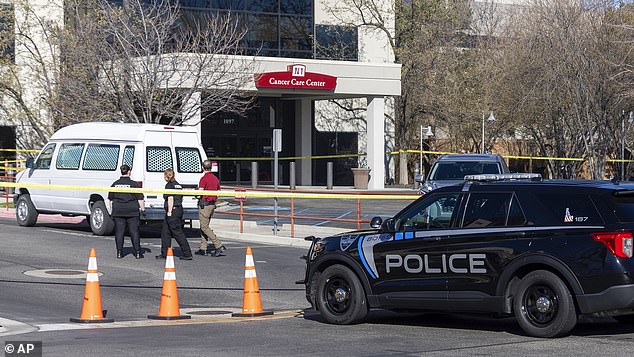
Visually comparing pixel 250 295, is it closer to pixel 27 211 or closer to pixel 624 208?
pixel 624 208

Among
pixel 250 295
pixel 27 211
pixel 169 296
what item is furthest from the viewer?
pixel 27 211

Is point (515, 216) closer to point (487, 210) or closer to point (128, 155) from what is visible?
point (487, 210)

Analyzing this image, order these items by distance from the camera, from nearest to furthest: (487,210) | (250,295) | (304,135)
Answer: (487,210) < (250,295) < (304,135)

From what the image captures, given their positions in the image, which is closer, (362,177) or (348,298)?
(348,298)

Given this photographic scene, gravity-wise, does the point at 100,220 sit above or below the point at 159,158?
below

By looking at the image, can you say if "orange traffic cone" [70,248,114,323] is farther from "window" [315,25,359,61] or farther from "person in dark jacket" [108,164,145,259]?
"window" [315,25,359,61]

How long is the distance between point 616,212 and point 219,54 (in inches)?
1060

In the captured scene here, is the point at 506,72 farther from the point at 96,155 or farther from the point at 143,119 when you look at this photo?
the point at 96,155

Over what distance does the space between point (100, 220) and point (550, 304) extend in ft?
47.9

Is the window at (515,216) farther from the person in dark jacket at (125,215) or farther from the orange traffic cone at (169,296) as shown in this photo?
the person in dark jacket at (125,215)

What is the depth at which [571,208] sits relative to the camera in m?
10.9

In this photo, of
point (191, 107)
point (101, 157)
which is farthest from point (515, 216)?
point (191, 107)

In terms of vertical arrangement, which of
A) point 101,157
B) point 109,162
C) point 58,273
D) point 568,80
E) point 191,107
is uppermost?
point 568,80

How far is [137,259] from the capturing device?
19625 mm
